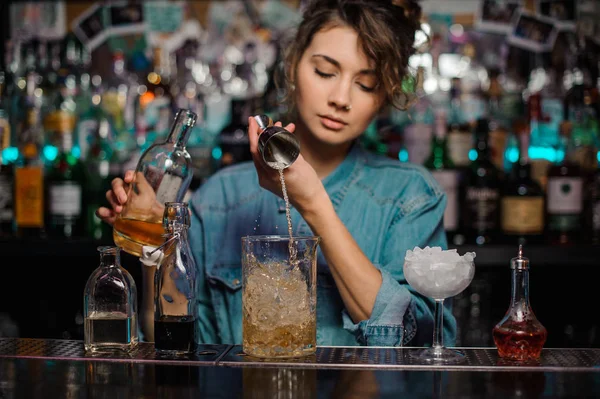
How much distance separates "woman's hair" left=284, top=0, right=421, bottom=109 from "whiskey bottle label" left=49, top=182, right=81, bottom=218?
0.84m

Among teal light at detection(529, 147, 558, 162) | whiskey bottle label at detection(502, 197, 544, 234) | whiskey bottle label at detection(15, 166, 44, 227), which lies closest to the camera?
whiskey bottle label at detection(502, 197, 544, 234)

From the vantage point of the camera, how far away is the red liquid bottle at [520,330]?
3.80 ft

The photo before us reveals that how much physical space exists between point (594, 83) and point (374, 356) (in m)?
1.57

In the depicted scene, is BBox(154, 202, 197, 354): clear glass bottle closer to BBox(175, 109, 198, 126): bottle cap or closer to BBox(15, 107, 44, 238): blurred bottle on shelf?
BBox(175, 109, 198, 126): bottle cap

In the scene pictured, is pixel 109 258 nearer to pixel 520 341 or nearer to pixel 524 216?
pixel 520 341

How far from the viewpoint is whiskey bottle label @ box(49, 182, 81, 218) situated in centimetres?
230

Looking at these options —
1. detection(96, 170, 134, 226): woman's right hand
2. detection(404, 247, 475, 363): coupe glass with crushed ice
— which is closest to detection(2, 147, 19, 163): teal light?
detection(96, 170, 134, 226): woman's right hand

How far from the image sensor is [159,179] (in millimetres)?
1409

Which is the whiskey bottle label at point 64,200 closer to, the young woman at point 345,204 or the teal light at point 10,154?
the teal light at point 10,154

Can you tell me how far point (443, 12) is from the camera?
262cm

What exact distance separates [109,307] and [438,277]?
46 centimetres

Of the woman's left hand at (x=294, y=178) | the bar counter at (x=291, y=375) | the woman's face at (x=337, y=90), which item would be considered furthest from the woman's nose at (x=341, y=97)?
the bar counter at (x=291, y=375)

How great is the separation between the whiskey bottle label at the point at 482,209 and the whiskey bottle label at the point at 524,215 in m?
0.04

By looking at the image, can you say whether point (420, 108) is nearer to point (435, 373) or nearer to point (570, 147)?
point (570, 147)
